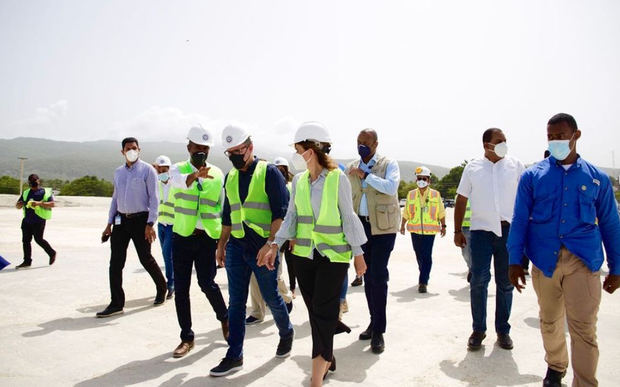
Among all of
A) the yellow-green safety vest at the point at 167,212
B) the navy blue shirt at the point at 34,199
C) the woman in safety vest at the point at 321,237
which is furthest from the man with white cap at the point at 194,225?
the navy blue shirt at the point at 34,199

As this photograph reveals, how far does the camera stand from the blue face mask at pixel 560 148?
3330 mm

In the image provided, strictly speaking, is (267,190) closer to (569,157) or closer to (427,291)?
(569,157)

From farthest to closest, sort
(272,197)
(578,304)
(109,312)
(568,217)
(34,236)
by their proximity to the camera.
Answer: (34,236) < (109,312) < (272,197) < (568,217) < (578,304)

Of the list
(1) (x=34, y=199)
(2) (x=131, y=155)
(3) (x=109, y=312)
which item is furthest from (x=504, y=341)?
(1) (x=34, y=199)

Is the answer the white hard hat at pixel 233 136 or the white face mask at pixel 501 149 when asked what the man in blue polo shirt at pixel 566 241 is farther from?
the white hard hat at pixel 233 136

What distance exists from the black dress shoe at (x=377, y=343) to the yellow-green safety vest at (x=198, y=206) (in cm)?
193

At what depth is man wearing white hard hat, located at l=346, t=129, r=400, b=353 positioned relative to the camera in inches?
179

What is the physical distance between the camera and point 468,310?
20.0 ft

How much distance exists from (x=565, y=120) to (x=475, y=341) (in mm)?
2401

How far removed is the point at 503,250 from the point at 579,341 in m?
1.53

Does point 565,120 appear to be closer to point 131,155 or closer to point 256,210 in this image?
point 256,210

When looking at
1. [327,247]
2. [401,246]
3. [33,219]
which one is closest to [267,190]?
[327,247]

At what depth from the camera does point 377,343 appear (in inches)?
177

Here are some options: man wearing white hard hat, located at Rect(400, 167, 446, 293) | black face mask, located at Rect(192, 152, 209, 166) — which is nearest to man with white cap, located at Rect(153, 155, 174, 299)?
black face mask, located at Rect(192, 152, 209, 166)
